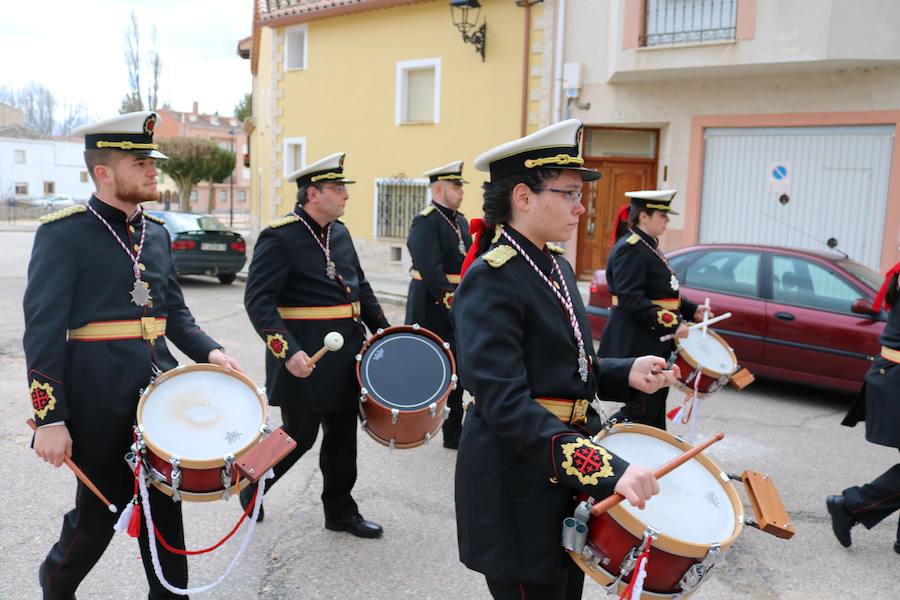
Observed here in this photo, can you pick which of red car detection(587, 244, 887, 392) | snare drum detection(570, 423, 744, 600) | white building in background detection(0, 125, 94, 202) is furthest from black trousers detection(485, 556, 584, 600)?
white building in background detection(0, 125, 94, 202)

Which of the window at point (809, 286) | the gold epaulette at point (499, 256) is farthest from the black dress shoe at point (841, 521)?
the window at point (809, 286)

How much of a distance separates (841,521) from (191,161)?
3552 cm

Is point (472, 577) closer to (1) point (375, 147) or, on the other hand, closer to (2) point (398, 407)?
(2) point (398, 407)

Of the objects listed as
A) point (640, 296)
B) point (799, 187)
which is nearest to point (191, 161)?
point (799, 187)

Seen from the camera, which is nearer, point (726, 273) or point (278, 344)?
point (278, 344)

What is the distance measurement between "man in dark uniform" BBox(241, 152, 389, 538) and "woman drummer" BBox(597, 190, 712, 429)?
5.91 feet

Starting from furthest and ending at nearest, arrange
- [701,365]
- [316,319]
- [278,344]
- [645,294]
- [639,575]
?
[645,294], [701,365], [316,319], [278,344], [639,575]

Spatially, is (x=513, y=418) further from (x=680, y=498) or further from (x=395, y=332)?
(x=395, y=332)

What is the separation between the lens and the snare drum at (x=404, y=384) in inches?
157

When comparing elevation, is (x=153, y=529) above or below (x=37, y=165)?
below

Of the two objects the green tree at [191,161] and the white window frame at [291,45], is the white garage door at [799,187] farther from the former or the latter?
the green tree at [191,161]

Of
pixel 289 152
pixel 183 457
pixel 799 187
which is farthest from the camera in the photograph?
pixel 289 152

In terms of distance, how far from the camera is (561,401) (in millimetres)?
2449

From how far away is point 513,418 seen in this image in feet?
7.23
